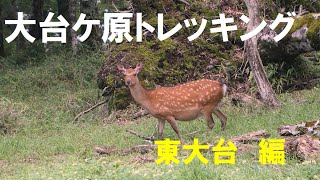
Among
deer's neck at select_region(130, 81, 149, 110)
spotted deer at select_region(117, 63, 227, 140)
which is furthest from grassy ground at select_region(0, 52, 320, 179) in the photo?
deer's neck at select_region(130, 81, 149, 110)

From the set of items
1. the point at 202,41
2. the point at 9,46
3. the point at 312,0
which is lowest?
the point at 9,46

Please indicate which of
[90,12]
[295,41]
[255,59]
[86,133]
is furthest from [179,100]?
[90,12]

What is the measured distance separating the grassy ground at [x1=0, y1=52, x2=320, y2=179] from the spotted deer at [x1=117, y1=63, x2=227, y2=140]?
369mm

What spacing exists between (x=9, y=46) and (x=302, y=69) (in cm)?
1840

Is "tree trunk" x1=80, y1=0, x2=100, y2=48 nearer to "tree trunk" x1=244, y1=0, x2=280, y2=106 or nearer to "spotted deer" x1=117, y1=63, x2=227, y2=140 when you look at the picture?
"tree trunk" x1=244, y1=0, x2=280, y2=106

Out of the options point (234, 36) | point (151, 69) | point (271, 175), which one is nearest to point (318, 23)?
point (234, 36)

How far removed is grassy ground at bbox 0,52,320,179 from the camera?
6.34m

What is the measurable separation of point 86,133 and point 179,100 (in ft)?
7.03

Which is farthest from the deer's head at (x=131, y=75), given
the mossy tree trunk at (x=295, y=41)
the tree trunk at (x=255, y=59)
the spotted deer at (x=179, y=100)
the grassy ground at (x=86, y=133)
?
the mossy tree trunk at (x=295, y=41)

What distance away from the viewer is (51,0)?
27.9 m

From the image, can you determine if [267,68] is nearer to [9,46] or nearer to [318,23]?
[318,23]

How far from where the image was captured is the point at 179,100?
965 centimetres

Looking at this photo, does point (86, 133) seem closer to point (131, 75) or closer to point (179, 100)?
point (131, 75)

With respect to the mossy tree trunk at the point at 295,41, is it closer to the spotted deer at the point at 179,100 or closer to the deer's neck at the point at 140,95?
the spotted deer at the point at 179,100
